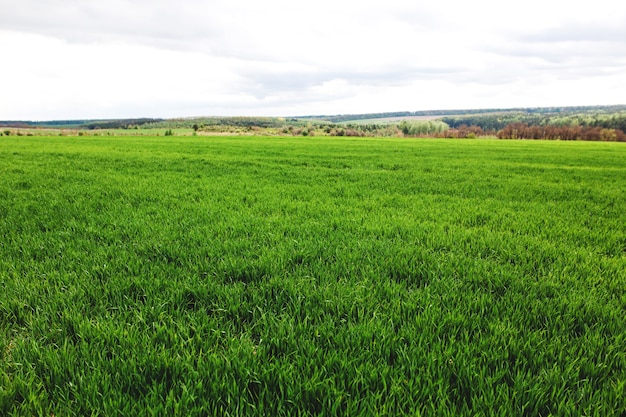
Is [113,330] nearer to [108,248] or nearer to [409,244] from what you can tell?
[108,248]

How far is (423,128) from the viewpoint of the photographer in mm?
112375

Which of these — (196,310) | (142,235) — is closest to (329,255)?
(196,310)

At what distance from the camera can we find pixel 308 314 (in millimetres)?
2854

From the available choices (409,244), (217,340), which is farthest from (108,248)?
(409,244)

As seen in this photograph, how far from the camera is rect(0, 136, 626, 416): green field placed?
79.4 inches

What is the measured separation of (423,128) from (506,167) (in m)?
104

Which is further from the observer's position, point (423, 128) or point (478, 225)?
point (423, 128)

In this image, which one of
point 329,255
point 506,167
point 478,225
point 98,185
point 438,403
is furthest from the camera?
point 506,167

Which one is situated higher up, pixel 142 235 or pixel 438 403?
pixel 142 235

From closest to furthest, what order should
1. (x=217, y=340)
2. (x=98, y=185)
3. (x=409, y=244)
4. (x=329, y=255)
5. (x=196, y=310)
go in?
(x=217, y=340), (x=196, y=310), (x=329, y=255), (x=409, y=244), (x=98, y=185)

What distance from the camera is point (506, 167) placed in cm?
1597

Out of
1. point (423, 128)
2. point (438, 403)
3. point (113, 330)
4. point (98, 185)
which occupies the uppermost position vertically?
point (423, 128)

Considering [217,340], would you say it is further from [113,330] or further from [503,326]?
[503,326]

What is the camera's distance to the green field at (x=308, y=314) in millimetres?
2016
